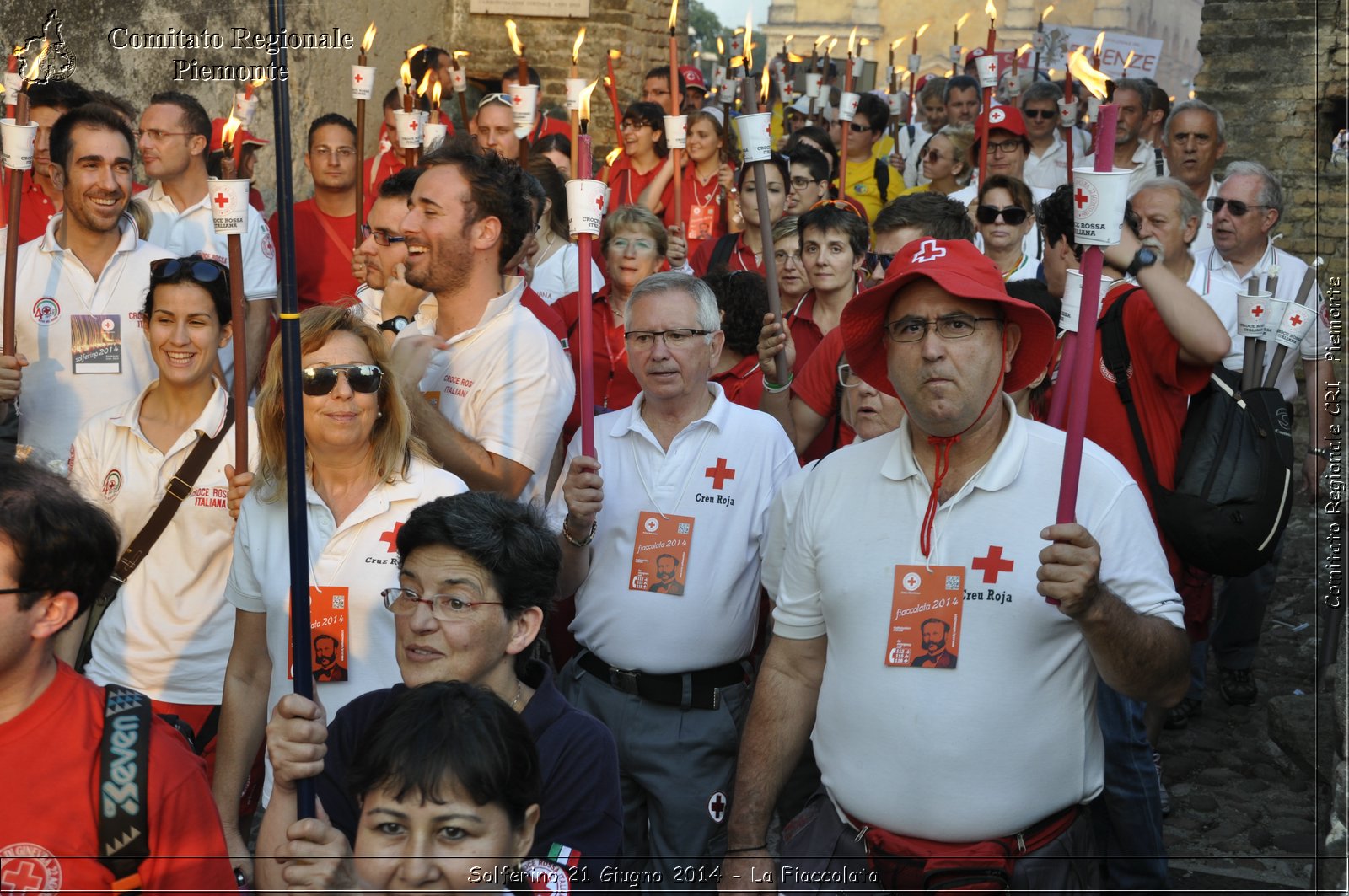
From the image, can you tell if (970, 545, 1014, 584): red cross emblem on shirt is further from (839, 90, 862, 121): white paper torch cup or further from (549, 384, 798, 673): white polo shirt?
(839, 90, 862, 121): white paper torch cup

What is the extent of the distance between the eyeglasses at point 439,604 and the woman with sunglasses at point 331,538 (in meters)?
0.47

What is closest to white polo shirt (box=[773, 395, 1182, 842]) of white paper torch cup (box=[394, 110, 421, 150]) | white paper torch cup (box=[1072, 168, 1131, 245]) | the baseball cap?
white paper torch cup (box=[1072, 168, 1131, 245])

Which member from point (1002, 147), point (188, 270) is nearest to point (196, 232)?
point (188, 270)

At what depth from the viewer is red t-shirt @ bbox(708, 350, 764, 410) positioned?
541 cm

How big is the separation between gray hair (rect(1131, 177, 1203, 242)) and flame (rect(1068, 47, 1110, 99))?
110 inches

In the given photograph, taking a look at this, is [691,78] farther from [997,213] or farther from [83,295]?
[83,295]

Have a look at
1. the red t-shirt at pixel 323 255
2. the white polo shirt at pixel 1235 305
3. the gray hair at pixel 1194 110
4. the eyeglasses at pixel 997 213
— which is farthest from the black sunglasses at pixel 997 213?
the red t-shirt at pixel 323 255

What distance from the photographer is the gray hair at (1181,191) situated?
553 cm

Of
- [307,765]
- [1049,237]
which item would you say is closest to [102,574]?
[307,765]

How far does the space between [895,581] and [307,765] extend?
1.25 m

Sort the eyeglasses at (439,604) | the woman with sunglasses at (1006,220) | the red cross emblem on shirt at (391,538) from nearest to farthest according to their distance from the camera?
the eyeglasses at (439,604) → the red cross emblem on shirt at (391,538) → the woman with sunglasses at (1006,220)

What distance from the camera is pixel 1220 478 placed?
4.71 meters

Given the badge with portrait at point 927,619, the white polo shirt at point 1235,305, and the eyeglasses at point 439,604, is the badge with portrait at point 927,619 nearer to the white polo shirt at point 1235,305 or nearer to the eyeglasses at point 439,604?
the eyeglasses at point 439,604

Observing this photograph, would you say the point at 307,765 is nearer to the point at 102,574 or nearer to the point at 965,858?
the point at 102,574
